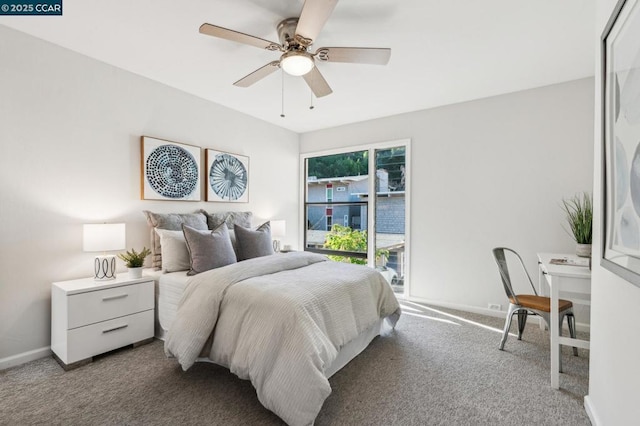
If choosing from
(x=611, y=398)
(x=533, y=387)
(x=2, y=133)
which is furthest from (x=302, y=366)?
(x=2, y=133)

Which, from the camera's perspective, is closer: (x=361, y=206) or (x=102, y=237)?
(x=102, y=237)

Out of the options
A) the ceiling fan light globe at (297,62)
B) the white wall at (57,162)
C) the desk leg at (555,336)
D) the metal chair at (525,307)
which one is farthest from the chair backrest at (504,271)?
the white wall at (57,162)

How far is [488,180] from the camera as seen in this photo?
11.5 feet

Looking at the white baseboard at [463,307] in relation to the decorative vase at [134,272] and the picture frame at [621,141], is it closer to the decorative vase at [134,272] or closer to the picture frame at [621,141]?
the picture frame at [621,141]

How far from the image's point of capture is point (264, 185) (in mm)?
4500

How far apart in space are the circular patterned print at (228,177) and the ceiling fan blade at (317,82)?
5.74 feet

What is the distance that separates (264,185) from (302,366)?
10.5 ft

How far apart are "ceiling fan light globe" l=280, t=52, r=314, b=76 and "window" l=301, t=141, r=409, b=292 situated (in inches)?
91.1

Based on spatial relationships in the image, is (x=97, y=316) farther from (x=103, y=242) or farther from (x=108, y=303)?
(x=103, y=242)

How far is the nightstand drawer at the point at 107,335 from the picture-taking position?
88.6 inches

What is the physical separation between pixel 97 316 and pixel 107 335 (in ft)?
0.62

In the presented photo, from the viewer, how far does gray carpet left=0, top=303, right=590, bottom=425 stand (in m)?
1.74

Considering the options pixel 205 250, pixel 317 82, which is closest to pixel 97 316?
pixel 205 250

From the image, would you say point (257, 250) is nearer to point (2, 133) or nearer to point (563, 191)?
point (2, 133)
